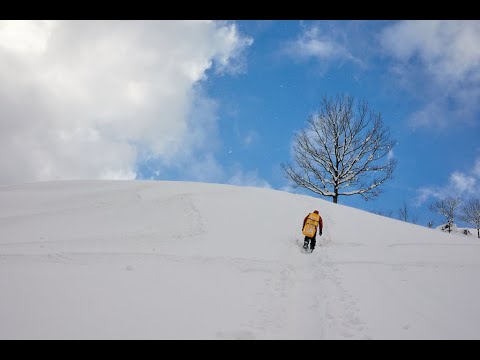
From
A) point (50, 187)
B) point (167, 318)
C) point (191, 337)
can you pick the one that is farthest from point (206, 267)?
point (50, 187)

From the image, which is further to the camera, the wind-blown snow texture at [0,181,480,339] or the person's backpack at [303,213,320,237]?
the person's backpack at [303,213,320,237]

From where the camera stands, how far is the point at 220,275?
771cm

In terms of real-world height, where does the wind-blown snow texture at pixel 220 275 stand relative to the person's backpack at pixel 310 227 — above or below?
below

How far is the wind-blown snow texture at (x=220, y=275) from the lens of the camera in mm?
5258

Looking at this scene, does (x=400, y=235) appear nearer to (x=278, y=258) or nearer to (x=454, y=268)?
(x=454, y=268)

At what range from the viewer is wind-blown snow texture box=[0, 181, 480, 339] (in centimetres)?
526

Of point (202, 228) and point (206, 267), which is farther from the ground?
point (202, 228)

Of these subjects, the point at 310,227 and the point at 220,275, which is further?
the point at 310,227

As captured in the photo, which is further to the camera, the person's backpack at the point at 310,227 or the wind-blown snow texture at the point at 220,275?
the person's backpack at the point at 310,227

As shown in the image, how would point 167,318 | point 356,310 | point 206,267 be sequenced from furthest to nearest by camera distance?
point 206,267
point 356,310
point 167,318

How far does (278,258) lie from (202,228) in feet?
11.5

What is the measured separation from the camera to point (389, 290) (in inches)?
278

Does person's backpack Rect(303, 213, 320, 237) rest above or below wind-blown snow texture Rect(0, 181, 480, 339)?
above

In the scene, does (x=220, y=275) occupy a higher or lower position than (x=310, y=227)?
lower
